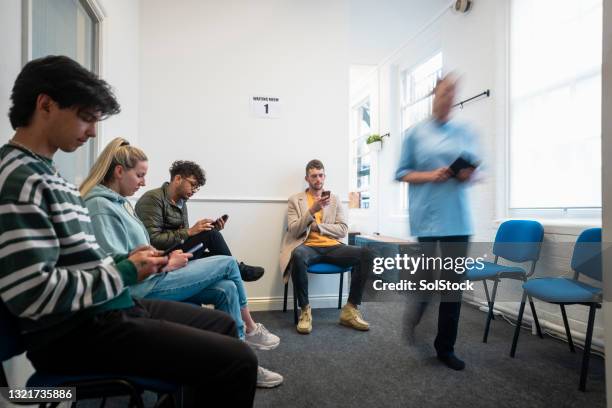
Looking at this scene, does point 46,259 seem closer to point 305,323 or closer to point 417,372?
point 417,372

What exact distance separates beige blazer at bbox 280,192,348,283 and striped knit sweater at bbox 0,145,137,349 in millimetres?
2014

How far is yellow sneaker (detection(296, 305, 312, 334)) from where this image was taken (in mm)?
2512

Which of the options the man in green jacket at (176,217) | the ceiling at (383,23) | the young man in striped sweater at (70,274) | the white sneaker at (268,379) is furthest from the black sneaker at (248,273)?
the ceiling at (383,23)

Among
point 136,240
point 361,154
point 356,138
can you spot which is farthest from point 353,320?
point 356,138

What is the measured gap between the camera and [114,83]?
7.51 ft

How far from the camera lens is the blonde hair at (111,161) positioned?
1345 millimetres

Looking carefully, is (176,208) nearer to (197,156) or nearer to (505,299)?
(197,156)

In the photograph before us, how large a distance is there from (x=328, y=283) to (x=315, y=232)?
0.57m

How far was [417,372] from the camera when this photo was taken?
74.4 inches

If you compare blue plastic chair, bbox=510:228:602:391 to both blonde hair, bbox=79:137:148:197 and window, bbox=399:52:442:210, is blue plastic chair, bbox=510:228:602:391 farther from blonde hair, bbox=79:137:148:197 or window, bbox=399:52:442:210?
window, bbox=399:52:442:210

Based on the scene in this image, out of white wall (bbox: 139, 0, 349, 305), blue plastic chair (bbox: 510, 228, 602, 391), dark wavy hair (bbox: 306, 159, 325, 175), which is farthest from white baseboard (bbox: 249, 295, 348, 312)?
blue plastic chair (bbox: 510, 228, 602, 391)

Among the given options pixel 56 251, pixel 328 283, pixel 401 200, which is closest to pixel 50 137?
pixel 56 251

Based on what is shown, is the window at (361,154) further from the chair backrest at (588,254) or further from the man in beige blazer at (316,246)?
the chair backrest at (588,254)

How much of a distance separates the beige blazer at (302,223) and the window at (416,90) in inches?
75.2
